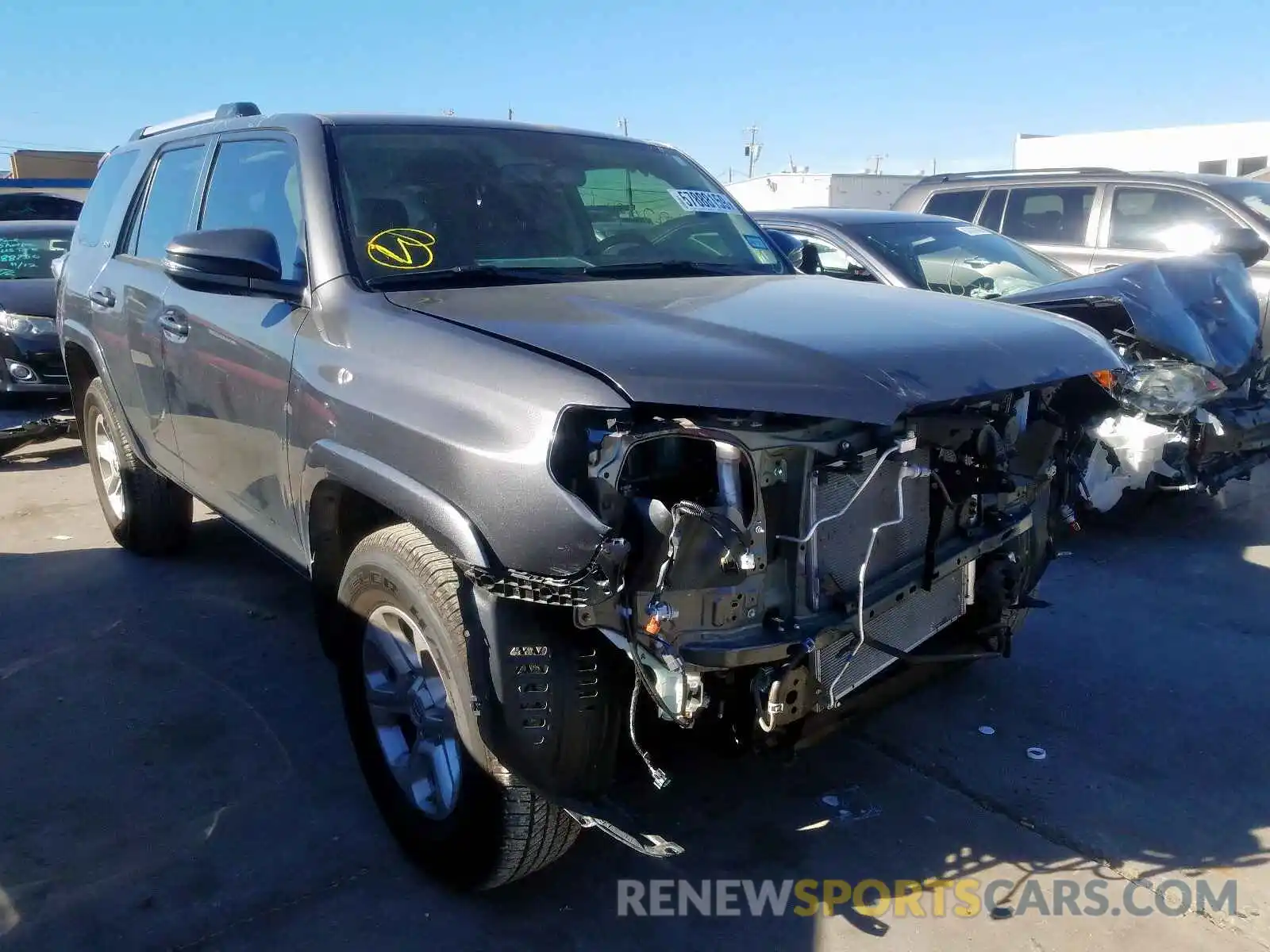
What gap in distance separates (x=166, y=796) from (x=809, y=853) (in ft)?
6.35

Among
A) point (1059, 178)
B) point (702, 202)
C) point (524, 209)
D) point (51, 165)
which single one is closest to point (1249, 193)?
point (1059, 178)

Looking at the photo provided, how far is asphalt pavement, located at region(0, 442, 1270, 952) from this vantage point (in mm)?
2559

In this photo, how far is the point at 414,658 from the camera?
2613 mm

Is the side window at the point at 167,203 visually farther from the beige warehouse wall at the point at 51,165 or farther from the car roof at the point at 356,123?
the beige warehouse wall at the point at 51,165

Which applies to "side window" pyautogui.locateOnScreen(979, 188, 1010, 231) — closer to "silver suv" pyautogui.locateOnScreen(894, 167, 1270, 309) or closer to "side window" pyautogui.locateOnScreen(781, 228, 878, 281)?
"silver suv" pyautogui.locateOnScreen(894, 167, 1270, 309)

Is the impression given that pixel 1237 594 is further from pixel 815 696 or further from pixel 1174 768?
Answer: pixel 815 696

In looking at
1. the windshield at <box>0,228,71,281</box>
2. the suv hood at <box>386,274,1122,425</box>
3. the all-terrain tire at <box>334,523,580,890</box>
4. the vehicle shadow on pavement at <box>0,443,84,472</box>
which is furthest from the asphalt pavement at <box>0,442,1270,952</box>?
the windshield at <box>0,228,71,281</box>

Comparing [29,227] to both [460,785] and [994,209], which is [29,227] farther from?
[460,785]

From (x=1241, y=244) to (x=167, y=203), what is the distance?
575 cm

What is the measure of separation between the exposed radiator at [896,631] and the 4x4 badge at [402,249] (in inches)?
63.0

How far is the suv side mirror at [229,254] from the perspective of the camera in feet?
9.34

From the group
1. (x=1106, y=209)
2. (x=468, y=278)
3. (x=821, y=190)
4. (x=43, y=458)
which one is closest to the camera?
(x=468, y=278)

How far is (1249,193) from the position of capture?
7449 millimetres

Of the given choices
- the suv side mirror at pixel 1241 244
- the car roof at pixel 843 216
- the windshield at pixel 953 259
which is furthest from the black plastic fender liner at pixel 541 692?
the suv side mirror at pixel 1241 244
